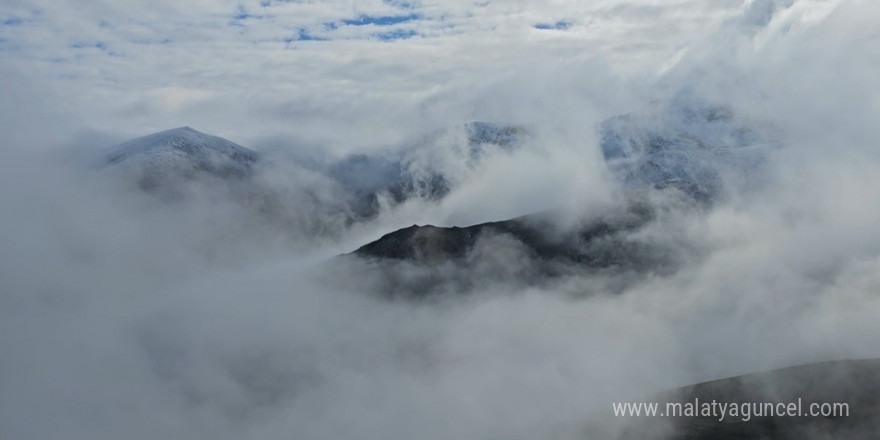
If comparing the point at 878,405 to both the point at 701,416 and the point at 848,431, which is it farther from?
the point at 701,416

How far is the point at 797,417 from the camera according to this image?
18050cm

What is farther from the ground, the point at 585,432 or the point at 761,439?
the point at 761,439

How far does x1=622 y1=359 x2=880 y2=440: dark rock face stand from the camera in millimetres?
172625

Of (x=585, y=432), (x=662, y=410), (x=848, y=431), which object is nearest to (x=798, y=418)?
(x=848, y=431)

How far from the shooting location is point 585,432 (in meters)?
198

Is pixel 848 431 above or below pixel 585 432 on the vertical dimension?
above

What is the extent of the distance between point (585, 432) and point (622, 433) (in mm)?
10182

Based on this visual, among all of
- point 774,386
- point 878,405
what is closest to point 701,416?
point 774,386

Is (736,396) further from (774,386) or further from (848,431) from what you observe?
(848,431)

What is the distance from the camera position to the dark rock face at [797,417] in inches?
6796

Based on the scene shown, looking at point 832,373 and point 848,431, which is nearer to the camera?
point 848,431

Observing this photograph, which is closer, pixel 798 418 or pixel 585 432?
pixel 798 418

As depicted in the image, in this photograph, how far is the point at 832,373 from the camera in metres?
196

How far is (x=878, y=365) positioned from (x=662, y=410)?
51006 mm
